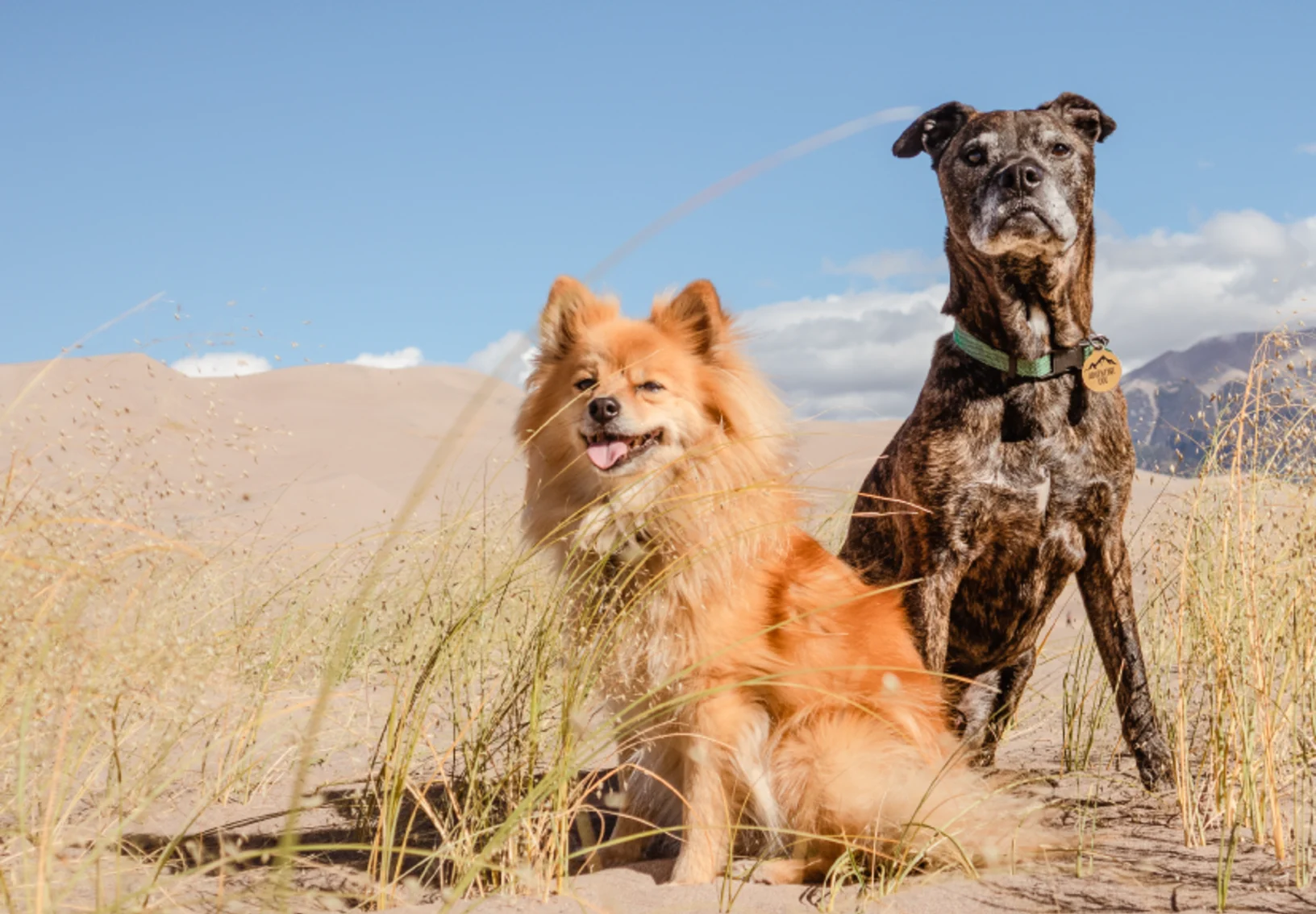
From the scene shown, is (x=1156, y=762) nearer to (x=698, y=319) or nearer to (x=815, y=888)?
(x=815, y=888)

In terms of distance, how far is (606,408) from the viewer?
2.85m

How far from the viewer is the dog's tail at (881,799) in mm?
2521

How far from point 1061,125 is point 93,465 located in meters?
3.70

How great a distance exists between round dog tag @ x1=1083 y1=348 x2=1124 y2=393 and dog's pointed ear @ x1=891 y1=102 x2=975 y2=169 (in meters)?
0.89

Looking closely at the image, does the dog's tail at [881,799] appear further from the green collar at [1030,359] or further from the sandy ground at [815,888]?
the green collar at [1030,359]

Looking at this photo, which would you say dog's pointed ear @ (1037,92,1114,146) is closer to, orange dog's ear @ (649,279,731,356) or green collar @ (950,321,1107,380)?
green collar @ (950,321,1107,380)

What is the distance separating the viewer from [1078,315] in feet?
11.1

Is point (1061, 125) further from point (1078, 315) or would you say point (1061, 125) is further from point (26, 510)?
point (26, 510)

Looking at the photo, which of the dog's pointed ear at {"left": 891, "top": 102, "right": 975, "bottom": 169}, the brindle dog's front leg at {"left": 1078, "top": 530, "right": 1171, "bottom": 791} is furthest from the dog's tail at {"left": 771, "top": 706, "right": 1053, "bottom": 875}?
the dog's pointed ear at {"left": 891, "top": 102, "right": 975, "bottom": 169}

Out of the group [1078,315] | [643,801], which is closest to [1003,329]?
[1078,315]

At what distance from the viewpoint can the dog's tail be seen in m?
2.52

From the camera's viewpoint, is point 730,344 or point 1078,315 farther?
point 1078,315

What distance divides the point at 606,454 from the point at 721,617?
0.56 m

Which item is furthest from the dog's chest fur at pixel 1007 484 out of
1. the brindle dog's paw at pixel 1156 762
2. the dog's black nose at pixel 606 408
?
the dog's black nose at pixel 606 408
